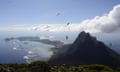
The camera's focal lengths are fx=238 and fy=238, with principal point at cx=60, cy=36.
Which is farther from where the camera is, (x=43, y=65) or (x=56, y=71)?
(x=56, y=71)

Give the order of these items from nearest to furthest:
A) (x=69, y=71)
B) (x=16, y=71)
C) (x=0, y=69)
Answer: (x=0, y=69), (x=16, y=71), (x=69, y=71)

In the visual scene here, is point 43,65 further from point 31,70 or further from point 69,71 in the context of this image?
point 69,71

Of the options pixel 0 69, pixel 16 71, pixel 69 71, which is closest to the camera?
pixel 0 69

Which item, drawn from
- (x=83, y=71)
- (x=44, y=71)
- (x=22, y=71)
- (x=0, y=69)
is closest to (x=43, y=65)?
(x=44, y=71)

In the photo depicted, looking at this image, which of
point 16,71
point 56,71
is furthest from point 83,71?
point 16,71

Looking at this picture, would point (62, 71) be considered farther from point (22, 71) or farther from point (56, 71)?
point (22, 71)

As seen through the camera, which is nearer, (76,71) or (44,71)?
(44,71)

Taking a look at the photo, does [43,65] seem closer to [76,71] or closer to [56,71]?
[56,71]

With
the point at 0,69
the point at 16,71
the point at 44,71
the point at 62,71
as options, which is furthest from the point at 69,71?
the point at 0,69
